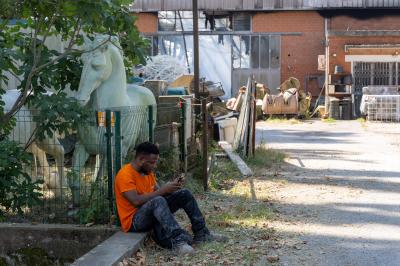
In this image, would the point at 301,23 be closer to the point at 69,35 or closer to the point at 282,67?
the point at 282,67

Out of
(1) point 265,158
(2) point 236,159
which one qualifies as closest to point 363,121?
(1) point 265,158

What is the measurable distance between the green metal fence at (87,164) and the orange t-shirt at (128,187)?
52cm

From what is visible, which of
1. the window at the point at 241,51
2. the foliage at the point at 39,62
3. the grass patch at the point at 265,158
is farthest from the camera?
the window at the point at 241,51

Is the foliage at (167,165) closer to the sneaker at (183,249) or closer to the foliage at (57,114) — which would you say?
the sneaker at (183,249)

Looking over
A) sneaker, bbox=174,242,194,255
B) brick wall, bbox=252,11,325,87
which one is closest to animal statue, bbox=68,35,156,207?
sneaker, bbox=174,242,194,255

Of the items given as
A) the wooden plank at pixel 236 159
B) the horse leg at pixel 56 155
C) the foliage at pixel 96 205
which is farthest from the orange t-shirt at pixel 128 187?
the wooden plank at pixel 236 159

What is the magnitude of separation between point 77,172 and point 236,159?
17.8 ft

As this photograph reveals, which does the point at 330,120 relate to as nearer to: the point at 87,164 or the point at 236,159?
the point at 236,159

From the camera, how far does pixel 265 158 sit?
13.9m

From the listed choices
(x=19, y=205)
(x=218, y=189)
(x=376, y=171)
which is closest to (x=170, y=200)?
(x=19, y=205)

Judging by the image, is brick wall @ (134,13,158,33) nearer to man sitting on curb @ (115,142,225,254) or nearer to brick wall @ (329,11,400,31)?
brick wall @ (329,11,400,31)

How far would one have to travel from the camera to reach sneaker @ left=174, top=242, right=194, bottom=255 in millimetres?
6512

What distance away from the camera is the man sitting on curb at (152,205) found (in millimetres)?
6602

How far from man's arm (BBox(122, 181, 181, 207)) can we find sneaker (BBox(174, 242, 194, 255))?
1.77 ft
